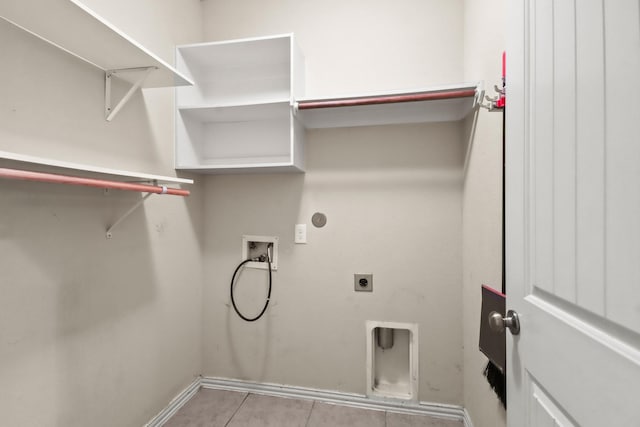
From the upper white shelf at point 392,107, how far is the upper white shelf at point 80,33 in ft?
2.52

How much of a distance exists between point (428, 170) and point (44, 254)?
1.91 m

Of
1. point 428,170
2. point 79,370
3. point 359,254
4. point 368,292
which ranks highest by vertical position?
point 428,170

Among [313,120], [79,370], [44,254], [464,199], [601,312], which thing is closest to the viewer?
[601,312]

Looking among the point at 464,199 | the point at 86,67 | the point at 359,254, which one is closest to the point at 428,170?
the point at 464,199

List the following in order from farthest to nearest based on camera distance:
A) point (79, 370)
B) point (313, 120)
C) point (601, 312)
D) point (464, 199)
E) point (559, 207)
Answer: point (313, 120), point (464, 199), point (79, 370), point (559, 207), point (601, 312)

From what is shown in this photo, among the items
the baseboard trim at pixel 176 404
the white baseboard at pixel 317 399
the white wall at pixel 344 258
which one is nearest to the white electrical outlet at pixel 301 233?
the white wall at pixel 344 258

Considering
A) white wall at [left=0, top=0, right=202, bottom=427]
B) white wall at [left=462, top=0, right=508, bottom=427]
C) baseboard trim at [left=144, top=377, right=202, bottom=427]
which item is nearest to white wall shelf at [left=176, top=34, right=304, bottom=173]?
white wall at [left=0, top=0, right=202, bottom=427]

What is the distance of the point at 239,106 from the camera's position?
1775 millimetres

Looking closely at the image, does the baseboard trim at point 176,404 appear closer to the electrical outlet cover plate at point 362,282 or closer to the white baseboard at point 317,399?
the white baseboard at point 317,399

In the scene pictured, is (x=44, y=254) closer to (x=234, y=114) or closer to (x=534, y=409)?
(x=234, y=114)

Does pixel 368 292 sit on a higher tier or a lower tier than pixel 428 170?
lower

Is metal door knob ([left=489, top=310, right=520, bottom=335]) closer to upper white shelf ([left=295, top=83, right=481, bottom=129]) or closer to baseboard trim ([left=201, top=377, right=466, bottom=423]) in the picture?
upper white shelf ([left=295, top=83, right=481, bottom=129])

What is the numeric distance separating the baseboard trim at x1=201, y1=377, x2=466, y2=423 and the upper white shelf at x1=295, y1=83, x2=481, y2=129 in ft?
5.67

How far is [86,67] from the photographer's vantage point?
4.16ft
